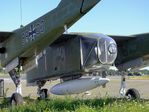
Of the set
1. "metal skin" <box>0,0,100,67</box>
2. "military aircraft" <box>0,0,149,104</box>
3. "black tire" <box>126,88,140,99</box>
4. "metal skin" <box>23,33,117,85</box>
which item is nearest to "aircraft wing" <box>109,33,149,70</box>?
"military aircraft" <box>0,0,149,104</box>

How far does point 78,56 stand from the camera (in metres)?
16.6

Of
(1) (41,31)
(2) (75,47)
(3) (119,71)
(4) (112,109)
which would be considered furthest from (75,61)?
(4) (112,109)

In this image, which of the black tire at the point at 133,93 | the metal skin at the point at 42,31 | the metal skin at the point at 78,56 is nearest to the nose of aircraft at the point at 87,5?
the metal skin at the point at 42,31

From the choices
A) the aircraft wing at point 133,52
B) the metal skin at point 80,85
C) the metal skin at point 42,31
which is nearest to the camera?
the metal skin at point 42,31

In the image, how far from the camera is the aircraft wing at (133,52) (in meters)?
17.2

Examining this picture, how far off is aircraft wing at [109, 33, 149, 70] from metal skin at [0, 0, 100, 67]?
15.7 feet

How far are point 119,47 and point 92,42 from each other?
2.68 meters

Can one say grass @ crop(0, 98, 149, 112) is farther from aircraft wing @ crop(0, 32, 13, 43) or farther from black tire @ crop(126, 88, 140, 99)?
black tire @ crop(126, 88, 140, 99)

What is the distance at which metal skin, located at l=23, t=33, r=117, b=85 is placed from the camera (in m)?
16.1

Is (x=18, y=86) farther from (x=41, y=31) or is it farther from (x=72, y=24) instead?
(x=72, y=24)

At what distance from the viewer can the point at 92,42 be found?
1645cm

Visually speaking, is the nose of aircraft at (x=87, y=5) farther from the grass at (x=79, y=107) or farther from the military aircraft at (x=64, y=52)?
the grass at (x=79, y=107)

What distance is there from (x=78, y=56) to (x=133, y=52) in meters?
2.55

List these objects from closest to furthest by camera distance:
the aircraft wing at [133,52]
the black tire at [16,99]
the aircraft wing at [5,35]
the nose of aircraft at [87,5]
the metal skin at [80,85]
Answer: the nose of aircraft at [87,5] → the black tire at [16,99] → the aircraft wing at [5,35] → the metal skin at [80,85] → the aircraft wing at [133,52]
